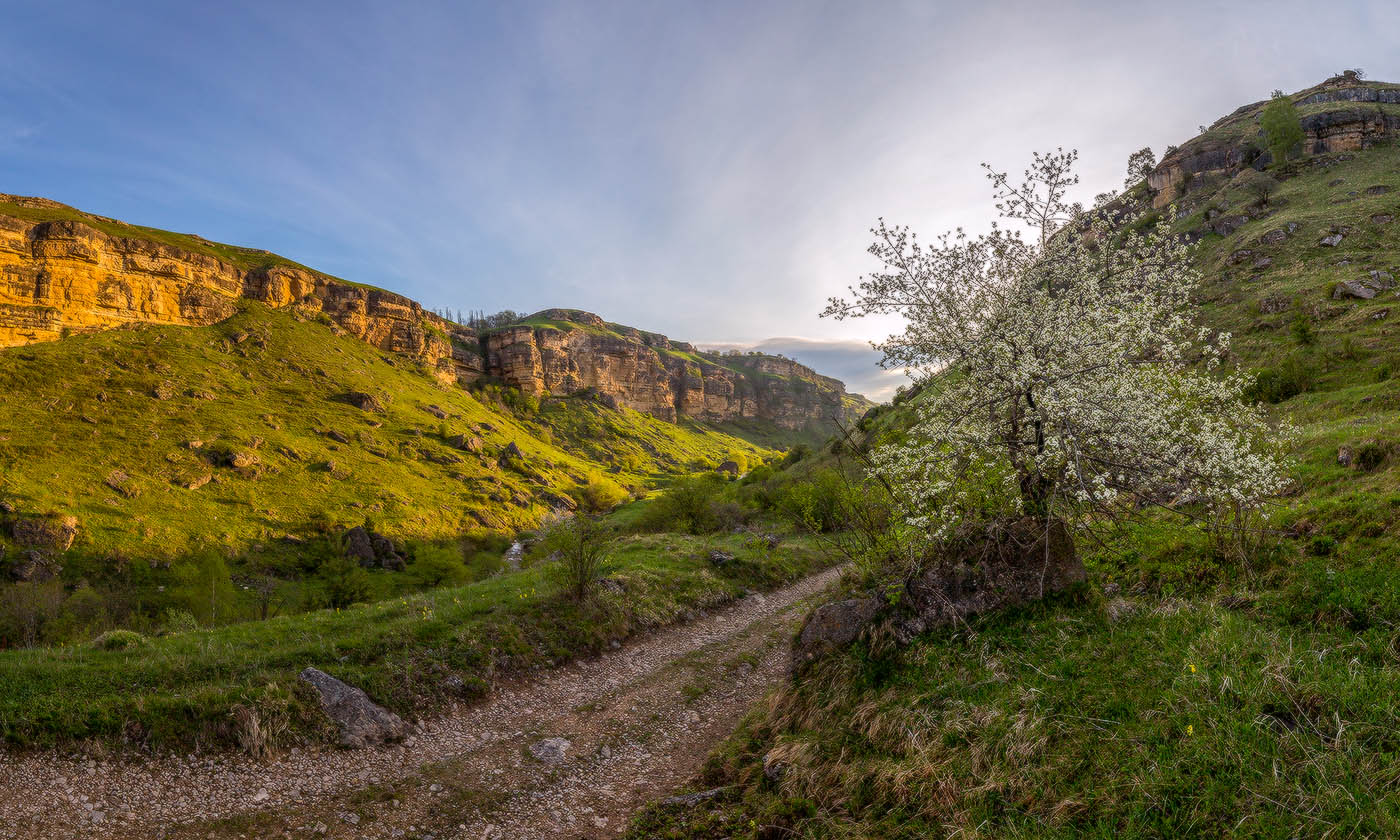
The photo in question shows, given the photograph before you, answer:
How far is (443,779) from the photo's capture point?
31.5ft

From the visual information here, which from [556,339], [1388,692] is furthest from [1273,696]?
[556,339]

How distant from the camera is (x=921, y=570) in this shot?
10727 mm

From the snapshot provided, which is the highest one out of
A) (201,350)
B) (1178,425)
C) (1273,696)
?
(201,350)

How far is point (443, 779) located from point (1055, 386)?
13.4 metres

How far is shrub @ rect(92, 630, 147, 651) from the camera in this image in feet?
41.5

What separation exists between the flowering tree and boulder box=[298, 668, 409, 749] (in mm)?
11904

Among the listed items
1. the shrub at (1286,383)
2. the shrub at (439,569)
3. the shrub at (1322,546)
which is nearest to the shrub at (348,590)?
the shrub at (439,569)

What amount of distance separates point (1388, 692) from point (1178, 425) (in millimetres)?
7017

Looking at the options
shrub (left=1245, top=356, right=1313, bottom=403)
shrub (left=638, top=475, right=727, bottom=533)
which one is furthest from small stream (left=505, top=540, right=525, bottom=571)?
shrub (left=1245, top=356, right=1313, bottom=403)

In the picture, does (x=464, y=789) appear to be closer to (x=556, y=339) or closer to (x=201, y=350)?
(x=201, y=350)

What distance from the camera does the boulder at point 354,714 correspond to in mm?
10570

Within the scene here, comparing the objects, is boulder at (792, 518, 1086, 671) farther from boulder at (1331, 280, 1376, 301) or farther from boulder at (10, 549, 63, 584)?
boulder at (10, 549, 63, 584)

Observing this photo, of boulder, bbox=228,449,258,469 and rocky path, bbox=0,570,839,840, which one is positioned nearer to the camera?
rocky path, bbox=0,570,839,840

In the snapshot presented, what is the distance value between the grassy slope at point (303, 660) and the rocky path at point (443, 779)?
68 centimetres
